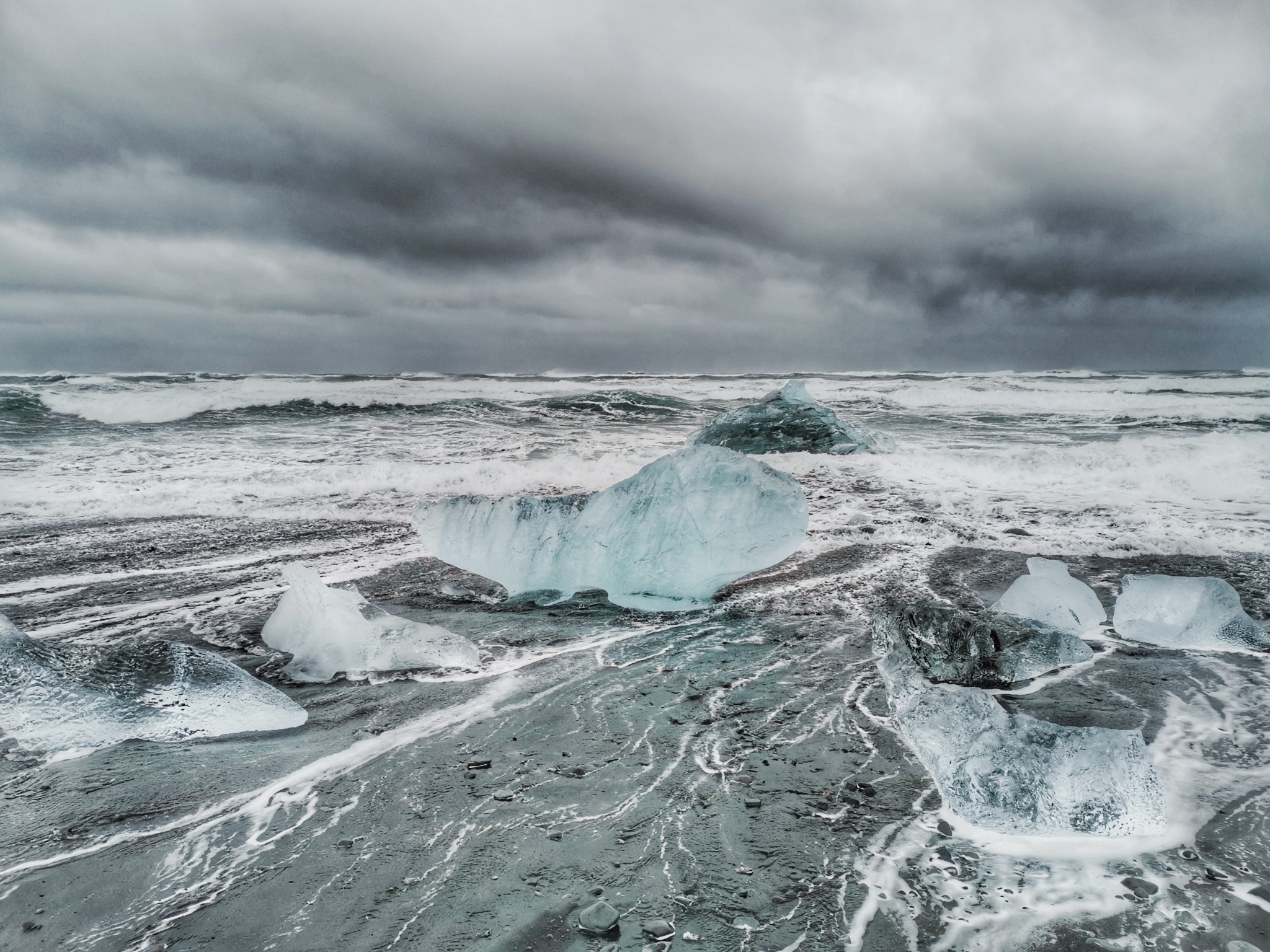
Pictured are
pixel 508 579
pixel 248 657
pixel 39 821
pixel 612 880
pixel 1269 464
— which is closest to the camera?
pixel 612 880

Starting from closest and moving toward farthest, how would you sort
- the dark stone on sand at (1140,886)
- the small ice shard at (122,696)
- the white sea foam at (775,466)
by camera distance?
the dark stone on sand at (1140,886) < the small ice shard at (122,696) < the white sea foam at (775,466)

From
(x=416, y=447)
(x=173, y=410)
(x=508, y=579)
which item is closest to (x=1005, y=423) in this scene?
(x=416, y=447)

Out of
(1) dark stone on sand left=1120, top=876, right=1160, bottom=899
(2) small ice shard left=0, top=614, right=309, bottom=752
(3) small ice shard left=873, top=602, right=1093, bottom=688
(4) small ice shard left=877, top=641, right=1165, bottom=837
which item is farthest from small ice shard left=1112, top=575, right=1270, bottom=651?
(2) small ice shard left=0, top=614, right=309, bottom=752

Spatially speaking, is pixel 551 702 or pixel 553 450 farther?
pixel 553 450

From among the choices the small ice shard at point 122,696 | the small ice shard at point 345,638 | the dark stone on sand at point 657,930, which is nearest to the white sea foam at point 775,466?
the small ice shard at point 345,638

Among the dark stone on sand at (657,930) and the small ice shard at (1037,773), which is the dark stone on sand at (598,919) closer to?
the dark stone on sand at (657,930)

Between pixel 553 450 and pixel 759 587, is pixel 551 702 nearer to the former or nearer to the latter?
pixel 759 587
